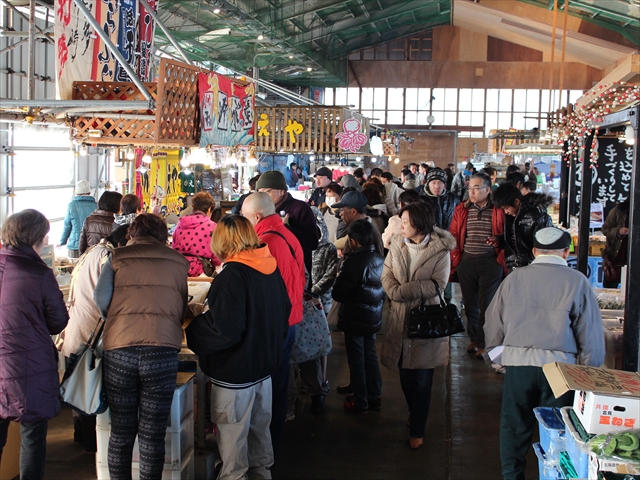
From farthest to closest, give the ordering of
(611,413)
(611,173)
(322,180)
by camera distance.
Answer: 1. (322,180)
2. (611,173)
3. (611,413)

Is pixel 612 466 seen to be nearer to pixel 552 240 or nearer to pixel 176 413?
pixel 552 240

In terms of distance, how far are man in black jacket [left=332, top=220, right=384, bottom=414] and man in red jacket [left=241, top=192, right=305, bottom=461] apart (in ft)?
2.57

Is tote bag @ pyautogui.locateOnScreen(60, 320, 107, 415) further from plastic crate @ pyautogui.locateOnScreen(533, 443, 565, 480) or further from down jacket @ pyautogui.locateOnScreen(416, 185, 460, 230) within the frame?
down jacket @ pyautogui.locateOnScreen(416, 185, 460, 230)

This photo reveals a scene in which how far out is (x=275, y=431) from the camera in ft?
14.1

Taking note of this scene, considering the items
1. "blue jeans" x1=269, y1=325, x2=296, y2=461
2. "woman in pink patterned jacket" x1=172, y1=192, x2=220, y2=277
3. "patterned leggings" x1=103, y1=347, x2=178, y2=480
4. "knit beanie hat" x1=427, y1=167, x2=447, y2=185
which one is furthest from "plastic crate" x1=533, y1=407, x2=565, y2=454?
"knit beanie hat" x1=427, y1=167, x2=447, y2=185

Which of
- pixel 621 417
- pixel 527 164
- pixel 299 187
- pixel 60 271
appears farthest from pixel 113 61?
pixel 527 164

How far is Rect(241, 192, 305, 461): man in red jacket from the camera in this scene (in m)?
4.14

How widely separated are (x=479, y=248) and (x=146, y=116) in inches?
130

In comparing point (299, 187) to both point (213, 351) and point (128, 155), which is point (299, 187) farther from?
point (213, 351)

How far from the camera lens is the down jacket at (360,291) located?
5.02m

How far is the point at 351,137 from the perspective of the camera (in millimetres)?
11438

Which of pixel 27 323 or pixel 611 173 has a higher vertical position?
pixel 611 173

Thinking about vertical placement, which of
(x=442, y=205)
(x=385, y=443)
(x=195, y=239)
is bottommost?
(x=385, y=443)

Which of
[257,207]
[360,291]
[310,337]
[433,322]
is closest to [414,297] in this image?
[433,322]
